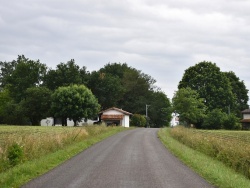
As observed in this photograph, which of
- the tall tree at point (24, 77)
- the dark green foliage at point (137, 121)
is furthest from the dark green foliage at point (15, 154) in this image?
the dark green foliage at point (137, 121)

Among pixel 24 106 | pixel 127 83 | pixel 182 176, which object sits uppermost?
pixel 127 83

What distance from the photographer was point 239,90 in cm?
10031

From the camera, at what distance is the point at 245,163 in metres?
15.8

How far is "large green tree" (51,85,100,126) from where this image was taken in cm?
7619

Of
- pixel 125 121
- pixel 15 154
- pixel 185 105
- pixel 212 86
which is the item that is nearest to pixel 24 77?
pixel 125 121

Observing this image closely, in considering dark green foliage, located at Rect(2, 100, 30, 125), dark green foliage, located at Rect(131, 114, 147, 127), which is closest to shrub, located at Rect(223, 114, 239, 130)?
dark green foliage, located at Rect(131, 114, 147, 127)

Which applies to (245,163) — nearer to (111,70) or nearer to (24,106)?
(24,106)

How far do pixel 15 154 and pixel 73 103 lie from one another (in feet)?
200

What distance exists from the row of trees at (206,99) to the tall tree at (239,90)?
603 cm

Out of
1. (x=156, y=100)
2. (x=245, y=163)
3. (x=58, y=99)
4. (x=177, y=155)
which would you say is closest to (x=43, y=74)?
(x=58, y=99)

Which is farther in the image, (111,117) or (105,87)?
(105,87)

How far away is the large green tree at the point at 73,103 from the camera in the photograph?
3000 inches

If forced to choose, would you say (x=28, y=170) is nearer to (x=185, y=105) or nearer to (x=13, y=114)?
(x=185, y=105)

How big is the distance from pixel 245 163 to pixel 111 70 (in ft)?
338
